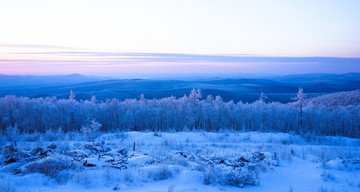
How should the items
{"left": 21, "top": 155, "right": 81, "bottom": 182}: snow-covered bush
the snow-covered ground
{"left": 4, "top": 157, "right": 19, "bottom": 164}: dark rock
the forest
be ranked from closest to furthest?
the snow-covered ground
{"left": 21, "top": 155, "right": 81, "bottom": 182}: snow-covered bush
{"left": 4, "top": 157, "right": 19, "bottom": 164}: dark rock
the forest

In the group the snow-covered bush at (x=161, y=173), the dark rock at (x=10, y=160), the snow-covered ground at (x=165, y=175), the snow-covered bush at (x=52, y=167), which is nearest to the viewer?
the snow-covered ground at (x=165, y=175)

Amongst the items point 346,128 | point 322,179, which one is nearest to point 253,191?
point 322,179

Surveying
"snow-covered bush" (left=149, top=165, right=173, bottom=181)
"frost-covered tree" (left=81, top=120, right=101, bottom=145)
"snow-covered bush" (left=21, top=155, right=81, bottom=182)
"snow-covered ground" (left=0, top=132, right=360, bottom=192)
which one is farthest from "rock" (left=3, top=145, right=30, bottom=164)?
"frost-covered tree" (left=81, top=120, right=101, bottom=145)

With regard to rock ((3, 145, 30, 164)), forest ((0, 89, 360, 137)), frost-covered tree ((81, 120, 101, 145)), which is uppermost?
rock ((3, 145, 30, 164))

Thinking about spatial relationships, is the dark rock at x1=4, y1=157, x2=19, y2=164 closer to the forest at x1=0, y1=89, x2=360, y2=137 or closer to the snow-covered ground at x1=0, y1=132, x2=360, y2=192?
the snow-covered ground at x1=0, y1=132, x2=360, y2=192

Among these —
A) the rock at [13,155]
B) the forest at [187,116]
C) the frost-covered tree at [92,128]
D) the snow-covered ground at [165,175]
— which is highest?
the rock at [13,155]

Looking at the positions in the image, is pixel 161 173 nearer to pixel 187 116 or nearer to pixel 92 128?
pixel 92 128

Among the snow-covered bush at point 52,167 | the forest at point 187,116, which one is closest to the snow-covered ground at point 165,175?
the snow-covered bush at point 52,167

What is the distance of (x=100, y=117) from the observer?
46.5 meters

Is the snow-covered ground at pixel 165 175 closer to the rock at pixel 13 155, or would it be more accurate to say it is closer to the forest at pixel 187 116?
the rock at pixel 13 155

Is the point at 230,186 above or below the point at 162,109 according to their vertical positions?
above

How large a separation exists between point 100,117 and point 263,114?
117 ft

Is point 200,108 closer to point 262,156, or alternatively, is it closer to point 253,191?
point 262,156

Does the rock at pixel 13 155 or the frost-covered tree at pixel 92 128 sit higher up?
the rock at pixel 13 155
